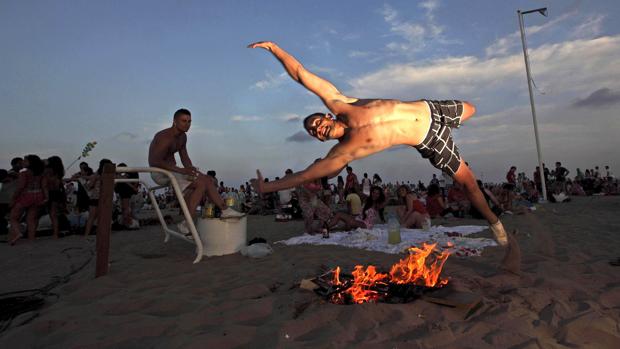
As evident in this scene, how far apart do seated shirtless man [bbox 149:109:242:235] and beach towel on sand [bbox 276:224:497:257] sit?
1.86 metres

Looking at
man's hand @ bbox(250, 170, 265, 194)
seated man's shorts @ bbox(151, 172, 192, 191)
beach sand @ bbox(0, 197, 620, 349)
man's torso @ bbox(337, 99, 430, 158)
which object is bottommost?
beach sand @ bbox(0, 197, 620, 349)

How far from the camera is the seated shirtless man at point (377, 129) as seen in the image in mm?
3586

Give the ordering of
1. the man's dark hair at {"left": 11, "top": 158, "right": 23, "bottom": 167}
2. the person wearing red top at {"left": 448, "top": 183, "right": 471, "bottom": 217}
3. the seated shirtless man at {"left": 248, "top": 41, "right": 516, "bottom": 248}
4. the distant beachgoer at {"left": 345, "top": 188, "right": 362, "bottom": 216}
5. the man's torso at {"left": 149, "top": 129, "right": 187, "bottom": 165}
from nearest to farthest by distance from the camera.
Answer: the seated shirtless man at {"left": 248, "top": 41, "right": 516, "bottom": 248}, the man's torso at {"left": 149, "top": 129, "right": 187, "bottom": 165}, the distant beachgoer at {"left": 345, "top": 188, "right": 362, "bottom": 216}, the man's dark hair at {"left": 11, "top": 158, "right": 23, "bottom": 167}, the person wearing red top at {"left": 448, "top": 183, "right": 471, "bottom": 217}

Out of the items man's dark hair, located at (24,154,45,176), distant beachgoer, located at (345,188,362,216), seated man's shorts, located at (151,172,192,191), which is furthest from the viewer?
distant beachgoer, located at (345,188,362,216)

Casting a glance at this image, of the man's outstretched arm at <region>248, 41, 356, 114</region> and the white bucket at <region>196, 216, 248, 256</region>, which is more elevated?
the man's outstretched arm at <region>248, 41, 356, 114</region>

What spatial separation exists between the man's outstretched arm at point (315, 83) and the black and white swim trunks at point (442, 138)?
862 millimetres

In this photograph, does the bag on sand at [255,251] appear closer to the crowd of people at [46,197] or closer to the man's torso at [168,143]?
the man's torso at [168,143]

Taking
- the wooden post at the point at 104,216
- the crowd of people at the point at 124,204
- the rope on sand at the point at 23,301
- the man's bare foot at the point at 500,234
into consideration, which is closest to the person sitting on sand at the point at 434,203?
the crowd of people at the point at 124,204

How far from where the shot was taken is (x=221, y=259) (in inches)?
194

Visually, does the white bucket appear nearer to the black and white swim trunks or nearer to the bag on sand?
the bag on sand

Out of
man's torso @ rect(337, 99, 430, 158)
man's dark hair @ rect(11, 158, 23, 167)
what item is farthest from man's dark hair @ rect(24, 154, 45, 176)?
man's torso @ rect(337, 99, 430, 158)

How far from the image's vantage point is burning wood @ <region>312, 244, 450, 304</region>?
114 inches

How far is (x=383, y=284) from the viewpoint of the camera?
10.1 ft

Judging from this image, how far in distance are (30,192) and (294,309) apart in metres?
7.65
